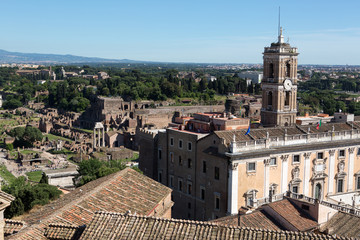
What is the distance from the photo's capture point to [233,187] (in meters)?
29.0

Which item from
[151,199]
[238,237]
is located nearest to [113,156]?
[151,199]

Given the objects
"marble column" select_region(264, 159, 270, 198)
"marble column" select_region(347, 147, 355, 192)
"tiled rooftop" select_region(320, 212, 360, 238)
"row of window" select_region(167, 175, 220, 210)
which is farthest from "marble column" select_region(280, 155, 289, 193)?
"tiled rooftop" select_region(320, 212, 360, 238)

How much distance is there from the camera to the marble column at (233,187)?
28.9 meters

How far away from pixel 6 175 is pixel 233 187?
1457 inches

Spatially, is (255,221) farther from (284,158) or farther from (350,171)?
(350,171)

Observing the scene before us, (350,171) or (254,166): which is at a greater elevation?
(254,166)

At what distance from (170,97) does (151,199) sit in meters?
84.8

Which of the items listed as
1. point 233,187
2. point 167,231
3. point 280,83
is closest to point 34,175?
point 280,83

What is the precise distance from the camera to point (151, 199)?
21.5m

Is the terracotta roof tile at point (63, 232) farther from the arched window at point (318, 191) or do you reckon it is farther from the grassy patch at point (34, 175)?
the grassy patch at point (34, 175)

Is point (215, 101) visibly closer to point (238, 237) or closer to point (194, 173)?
point (194, 173)

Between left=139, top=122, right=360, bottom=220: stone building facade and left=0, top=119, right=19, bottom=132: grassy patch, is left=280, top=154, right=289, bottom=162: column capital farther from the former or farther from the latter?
left=0, top=119, right=19, bottom=132: grassy patch

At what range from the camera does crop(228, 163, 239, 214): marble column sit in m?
28.9

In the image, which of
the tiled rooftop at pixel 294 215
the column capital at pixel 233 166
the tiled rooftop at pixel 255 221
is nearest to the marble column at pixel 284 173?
the column capital at pixel 233 166
